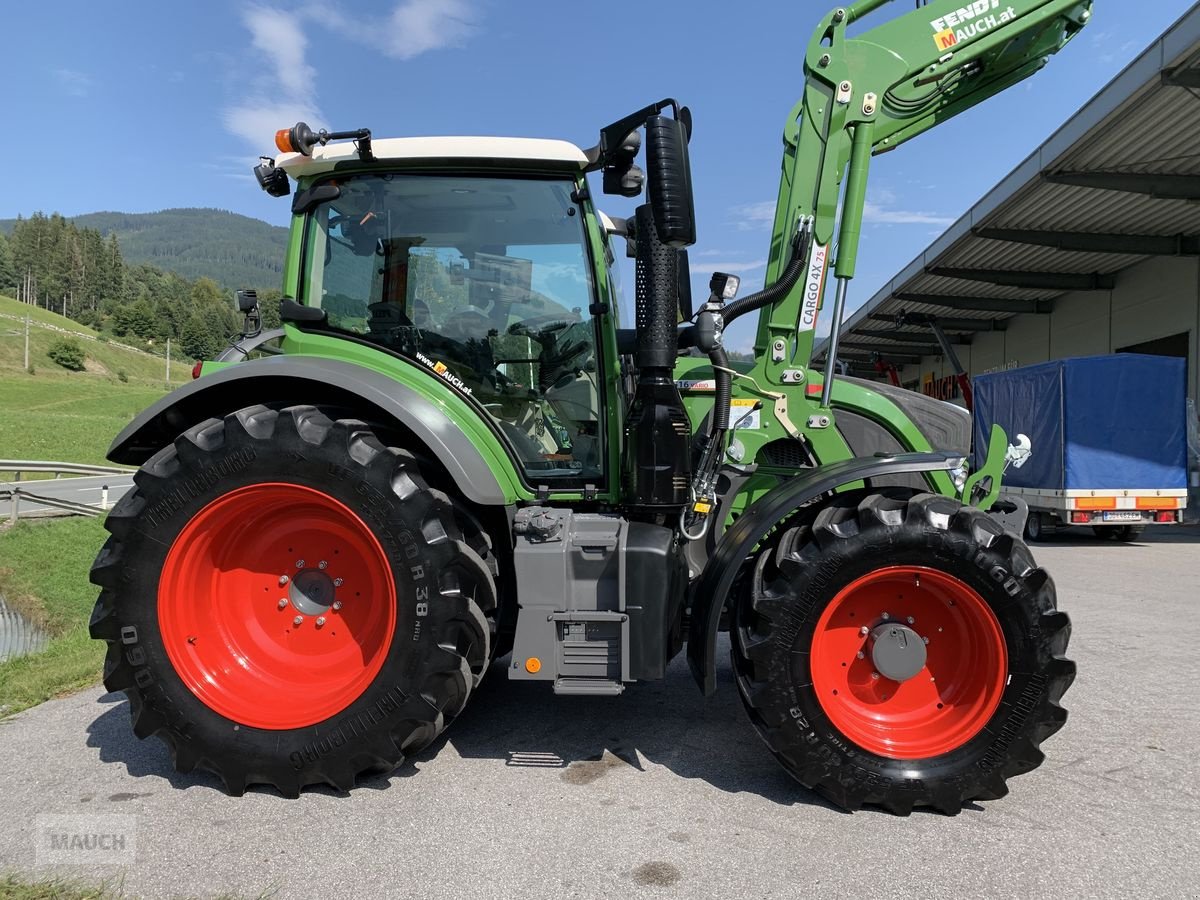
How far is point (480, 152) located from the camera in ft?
10.6

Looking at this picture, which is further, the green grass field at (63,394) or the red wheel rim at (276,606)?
the green grass field at (63,394)

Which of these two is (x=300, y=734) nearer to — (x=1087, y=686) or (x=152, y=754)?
(x=152, y=754)

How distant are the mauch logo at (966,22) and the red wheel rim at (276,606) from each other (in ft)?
11.0

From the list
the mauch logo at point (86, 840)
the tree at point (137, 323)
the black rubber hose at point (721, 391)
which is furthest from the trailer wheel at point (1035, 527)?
the tree at point (137, 323)

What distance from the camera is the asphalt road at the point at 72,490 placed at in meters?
13.3

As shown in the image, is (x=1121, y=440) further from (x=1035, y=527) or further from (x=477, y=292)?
(x=477, y=292)

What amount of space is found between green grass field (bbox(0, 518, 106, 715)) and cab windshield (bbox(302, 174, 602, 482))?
2721 millimetres

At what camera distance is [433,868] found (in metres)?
2.45

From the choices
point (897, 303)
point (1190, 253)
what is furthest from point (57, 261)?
point (1190, 253)

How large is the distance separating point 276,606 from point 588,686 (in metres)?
1.38

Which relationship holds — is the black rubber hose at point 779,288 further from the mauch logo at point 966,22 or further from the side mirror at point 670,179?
the mauch logo at point 966,22

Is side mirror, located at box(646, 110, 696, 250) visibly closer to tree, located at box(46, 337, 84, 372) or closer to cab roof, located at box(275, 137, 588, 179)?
cab roof, located at box(275, 137, 588, 179)

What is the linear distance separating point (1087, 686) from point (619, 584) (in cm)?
298

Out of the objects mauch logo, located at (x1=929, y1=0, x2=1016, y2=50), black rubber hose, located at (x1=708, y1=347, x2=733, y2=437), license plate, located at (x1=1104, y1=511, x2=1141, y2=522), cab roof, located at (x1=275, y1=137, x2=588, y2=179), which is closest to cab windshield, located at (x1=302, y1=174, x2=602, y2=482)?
cab roof, located at (x1=275, y1=137, x2=588, y2=179)
